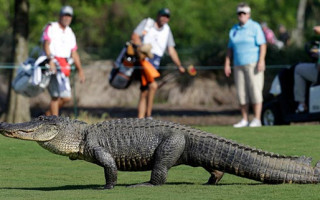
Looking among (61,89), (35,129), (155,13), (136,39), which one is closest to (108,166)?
(35,129)

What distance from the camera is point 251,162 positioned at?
30.7ft

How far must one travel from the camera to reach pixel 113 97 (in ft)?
94.4

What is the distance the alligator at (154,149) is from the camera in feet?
30.7

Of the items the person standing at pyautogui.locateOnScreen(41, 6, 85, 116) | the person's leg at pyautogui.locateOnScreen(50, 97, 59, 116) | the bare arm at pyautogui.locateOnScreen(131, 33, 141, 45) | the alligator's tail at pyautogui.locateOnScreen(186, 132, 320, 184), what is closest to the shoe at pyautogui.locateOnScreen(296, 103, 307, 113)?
the bare arm at pyautogui.locateOnScreen(131, 33, 141, 45)

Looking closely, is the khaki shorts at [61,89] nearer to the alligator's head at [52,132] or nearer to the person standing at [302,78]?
the person standing at [302,78]

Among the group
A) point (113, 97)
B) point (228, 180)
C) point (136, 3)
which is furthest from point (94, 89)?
point (136, 3)

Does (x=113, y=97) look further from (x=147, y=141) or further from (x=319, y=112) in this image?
(x=147, y=141)

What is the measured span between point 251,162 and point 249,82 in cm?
809

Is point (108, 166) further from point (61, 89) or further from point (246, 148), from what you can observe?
point (61, 89)

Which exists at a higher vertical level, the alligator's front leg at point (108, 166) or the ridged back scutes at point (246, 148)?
the ridged back scutes at point (246, 148)

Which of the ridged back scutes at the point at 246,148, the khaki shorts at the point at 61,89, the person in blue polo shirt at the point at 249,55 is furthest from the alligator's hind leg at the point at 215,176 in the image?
the khaki shorts at the point at 61,89

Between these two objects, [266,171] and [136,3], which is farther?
[136,3]

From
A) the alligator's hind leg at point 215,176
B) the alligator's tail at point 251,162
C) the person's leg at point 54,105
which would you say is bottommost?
the person's leg at point 54,105

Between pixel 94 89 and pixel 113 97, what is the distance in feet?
2.88
